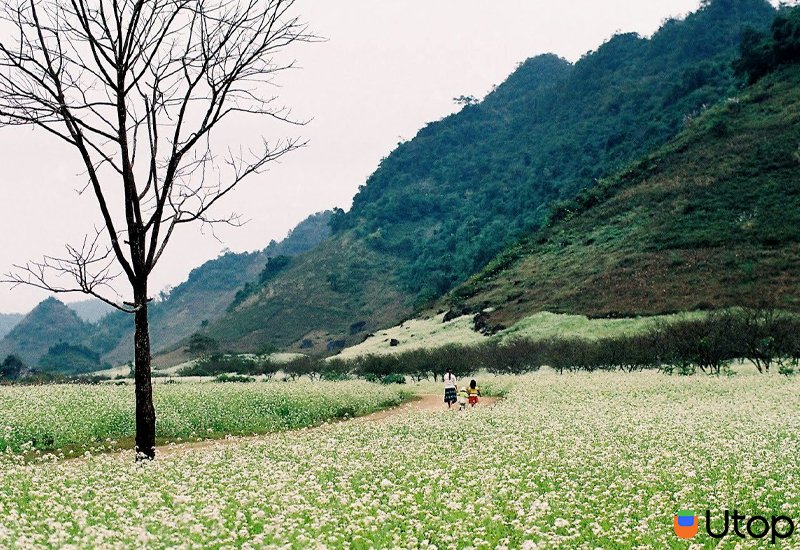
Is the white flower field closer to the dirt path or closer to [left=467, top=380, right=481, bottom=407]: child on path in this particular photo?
the dirt path

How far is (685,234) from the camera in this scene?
75938 mm

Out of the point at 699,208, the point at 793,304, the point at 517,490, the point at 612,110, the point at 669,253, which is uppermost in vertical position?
the point at 612,110

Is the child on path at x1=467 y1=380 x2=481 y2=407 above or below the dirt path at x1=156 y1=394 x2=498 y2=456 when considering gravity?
above

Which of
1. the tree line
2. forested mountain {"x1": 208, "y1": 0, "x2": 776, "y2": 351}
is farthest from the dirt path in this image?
forested mountain {"x1": 208, "y1": 0, "x2": 776, "y2": 351}

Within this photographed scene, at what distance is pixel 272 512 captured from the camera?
953cm

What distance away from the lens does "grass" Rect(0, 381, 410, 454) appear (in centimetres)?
2167

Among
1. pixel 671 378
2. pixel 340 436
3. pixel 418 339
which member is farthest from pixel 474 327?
pixel 340 436

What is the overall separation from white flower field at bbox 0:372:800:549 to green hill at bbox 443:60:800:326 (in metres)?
42.2

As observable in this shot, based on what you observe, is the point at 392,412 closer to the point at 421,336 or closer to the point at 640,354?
the point at 640,354

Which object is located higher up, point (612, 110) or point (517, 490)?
point (612, 110)

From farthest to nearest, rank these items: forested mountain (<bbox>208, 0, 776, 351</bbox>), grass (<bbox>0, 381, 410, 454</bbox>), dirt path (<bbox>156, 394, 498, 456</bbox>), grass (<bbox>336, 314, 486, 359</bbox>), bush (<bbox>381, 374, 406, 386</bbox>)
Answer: forested mountain (<bbox>208, 0, 776, 351</bbox>)
grass (<bbox>336, 314, 486, 359</bbox>)
bush (<bbox>381, 374, 406, 386</bbox>)
grass (<bbox>0, 381, 410, 454</bbox>)
dirt path (<bbox>156, 394, 498, 456</bbox>)

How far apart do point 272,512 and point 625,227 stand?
81.2m

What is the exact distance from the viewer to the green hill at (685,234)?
64125 mm

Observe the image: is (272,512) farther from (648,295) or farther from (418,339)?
(418,339)
